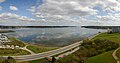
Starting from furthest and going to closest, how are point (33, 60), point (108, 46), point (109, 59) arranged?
1. point (108, 46)
2. point (33, 60)
3. point (109, 59)

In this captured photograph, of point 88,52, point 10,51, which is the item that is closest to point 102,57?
point 88,52

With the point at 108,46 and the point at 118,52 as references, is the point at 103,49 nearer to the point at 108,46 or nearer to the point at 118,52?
the point at 108,46

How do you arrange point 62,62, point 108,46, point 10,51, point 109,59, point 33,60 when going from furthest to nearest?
point 10,51 → point 108,46 → point 33,60 → point 62,62 → point 109,59

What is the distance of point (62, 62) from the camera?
6259 cm

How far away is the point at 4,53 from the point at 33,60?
18.0 metres

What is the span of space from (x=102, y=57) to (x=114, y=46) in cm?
1941

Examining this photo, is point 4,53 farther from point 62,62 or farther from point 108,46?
point 108,46

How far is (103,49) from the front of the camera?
253 ft

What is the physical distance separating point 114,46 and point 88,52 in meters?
12.4

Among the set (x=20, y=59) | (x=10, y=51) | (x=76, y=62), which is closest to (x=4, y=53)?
(x=10, y=51)

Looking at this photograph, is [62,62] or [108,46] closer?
[62,62]

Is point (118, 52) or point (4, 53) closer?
→ point (118, 52)

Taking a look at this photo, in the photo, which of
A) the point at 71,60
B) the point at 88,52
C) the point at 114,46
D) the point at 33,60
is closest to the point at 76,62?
the point at 71,60

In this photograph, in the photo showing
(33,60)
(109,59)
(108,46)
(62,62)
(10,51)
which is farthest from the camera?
(10,51)
